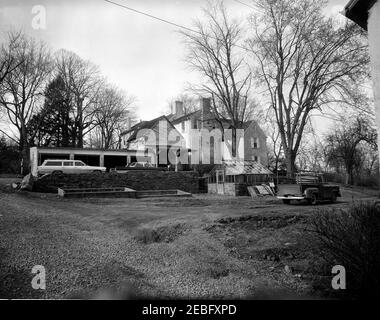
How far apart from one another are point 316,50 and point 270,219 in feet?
59.3

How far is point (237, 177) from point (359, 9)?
17529 mm

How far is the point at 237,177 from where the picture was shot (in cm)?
2353

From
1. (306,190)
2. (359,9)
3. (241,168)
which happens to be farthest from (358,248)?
(241,168)

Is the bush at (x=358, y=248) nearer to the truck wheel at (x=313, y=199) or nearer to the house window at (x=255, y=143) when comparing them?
the truck wheel at (x=313, y=199)

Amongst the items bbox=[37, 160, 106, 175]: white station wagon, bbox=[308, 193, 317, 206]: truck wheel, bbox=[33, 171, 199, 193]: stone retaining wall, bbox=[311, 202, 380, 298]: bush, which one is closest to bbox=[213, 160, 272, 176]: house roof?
bbox=[33, 171, 199, 193]: stone retaining wall

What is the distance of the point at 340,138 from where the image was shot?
43688 millimetres

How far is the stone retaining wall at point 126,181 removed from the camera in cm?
1992

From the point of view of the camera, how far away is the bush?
4.06 metres

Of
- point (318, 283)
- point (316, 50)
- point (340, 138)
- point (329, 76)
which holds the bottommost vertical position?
point (318, 283)

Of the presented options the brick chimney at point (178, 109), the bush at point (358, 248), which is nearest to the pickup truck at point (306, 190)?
the bush at point (358, 248)

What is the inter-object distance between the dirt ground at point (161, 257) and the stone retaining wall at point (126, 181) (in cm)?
1077
